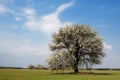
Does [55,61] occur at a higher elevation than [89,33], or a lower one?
lower

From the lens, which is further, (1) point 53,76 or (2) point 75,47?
(2) point 75,47

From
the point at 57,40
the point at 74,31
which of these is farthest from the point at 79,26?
the point at 57,40

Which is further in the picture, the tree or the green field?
the tree

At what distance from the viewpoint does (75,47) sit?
6362 centimetres

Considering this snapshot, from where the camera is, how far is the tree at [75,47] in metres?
63.3

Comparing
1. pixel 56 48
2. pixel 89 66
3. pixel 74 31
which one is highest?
pixel 74 31

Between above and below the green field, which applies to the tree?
above

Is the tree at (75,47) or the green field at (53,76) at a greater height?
the tree at (75,47)

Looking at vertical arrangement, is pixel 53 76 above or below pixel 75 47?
below

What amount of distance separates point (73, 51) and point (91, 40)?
219 inches

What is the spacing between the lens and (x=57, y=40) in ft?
216

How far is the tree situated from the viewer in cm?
6331

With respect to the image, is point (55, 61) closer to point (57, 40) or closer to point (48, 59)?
point (48, 59)

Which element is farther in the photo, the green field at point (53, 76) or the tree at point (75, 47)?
the tree at point (75, 47)
